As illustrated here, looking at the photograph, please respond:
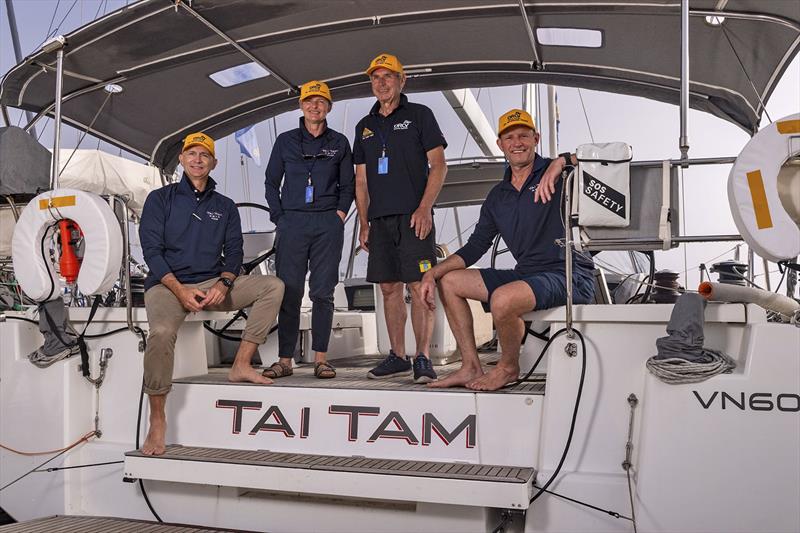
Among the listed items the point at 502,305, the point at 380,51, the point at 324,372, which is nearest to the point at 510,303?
the point at 502,305

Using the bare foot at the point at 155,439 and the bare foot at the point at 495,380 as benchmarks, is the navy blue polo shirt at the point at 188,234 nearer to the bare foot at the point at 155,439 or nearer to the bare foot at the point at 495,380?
the bare foot at the point at 155,439

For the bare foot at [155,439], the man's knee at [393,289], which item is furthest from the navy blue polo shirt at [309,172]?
the bare foot at [155,439]

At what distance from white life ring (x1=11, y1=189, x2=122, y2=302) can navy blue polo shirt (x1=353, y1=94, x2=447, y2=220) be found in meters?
1.33

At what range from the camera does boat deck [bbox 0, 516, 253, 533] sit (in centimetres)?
313

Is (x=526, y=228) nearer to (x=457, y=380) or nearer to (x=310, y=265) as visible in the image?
(x=457, y=380)

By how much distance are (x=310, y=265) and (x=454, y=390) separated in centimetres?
125

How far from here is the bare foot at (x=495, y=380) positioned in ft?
10.6

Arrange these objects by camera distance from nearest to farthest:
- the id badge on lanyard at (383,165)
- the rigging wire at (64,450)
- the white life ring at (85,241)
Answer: the white life ring at (85,241) < the rigging wire at (64,450) < the id badge on lanyard at (383,165)

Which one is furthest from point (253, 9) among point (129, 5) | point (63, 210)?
point (63, 210)

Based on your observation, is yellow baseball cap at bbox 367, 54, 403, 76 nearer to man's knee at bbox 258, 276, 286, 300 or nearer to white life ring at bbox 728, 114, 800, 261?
man's knee at bbox 258, 276, 286, 300

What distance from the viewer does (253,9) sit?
13.3 feet

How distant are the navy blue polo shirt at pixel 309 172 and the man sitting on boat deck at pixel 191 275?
269mm

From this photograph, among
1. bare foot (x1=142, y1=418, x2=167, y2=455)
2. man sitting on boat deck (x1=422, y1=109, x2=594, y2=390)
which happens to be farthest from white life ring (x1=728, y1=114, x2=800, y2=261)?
bare foot (x1=142, y1=418, x2=167, y2=455)

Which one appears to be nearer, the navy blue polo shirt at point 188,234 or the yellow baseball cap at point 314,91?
the navy blue polo shirt at point 188,234
